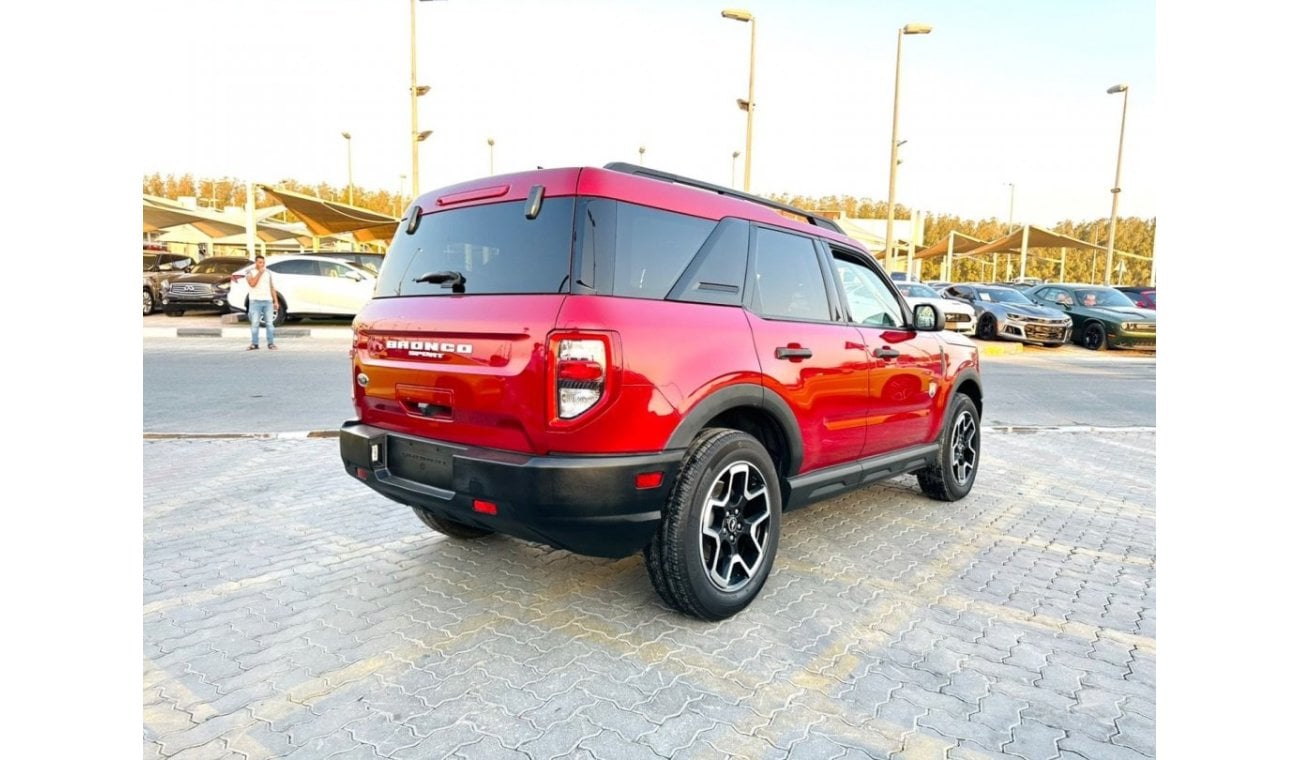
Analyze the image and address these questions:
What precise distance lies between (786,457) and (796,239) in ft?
3.95

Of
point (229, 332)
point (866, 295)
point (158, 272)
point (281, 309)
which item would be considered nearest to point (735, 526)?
point (866, 295)

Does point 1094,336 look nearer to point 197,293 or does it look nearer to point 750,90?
point 750,90

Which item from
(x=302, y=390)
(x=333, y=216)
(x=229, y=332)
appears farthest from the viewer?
(x=333, y=216)

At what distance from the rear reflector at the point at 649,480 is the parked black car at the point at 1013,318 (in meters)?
18.7

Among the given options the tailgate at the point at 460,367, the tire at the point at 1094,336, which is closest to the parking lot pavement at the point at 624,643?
the tailgate at the point at 460,367

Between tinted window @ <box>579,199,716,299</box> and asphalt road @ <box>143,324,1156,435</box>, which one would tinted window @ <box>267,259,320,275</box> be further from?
tinted window @ <box>579,199,716,299</box>

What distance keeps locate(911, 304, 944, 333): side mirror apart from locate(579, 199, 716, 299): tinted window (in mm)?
2128

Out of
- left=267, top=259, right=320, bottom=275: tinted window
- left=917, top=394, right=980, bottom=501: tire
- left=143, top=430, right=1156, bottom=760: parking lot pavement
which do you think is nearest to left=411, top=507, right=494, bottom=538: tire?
left=143, top=430, right=1156, bottom=760: parking lot pavement

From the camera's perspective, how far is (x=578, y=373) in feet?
8.66

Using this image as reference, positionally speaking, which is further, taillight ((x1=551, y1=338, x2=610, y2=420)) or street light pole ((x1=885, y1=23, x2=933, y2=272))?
street light pole ((x1=885, y1=23, x2=933, y2=272))

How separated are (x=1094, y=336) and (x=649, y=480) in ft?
66.0

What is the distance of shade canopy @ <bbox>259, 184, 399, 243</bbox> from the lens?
72.8 feet

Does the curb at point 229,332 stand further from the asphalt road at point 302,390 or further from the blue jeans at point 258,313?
the blue jeans at point 258,313
